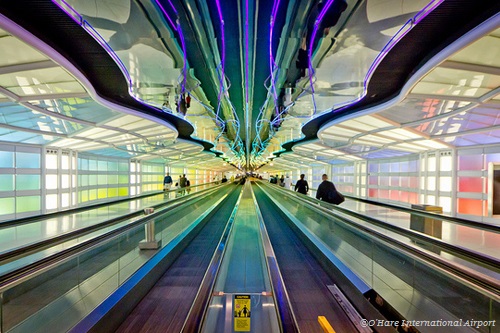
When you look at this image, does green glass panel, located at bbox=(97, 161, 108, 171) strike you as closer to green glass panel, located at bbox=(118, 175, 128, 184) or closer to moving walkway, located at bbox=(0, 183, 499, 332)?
green glass panel, located at bbox=(118, 175, 128, 184)

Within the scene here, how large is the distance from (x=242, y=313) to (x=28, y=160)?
1208 cm

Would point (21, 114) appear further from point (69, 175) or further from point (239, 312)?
point (239, 312)

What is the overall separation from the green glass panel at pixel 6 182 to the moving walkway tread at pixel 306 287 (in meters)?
10.7

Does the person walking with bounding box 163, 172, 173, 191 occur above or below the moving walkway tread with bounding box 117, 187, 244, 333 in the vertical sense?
above

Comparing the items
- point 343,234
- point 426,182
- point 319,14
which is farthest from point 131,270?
point 426,182

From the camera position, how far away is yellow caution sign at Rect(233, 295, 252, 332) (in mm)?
2398

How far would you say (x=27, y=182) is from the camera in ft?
32.0

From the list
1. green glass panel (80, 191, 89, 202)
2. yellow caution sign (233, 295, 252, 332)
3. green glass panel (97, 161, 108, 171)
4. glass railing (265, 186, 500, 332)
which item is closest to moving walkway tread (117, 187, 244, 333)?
yellow caution sign (233, 295, 252, 332)

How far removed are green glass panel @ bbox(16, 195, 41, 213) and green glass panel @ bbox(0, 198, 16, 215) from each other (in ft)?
0.51

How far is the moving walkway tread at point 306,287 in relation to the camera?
290 centimetres

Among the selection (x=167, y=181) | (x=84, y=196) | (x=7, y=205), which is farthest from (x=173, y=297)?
(x=167, y=181)

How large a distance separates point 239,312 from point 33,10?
6.22 metres

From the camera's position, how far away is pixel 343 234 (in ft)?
15.1

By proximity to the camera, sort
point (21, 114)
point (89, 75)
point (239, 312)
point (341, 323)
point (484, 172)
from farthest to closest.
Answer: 1. point (484, 172)
2. point (89, 75)
3. point (21, 114)
4. point (341, 323)
5. point (239, 312)
